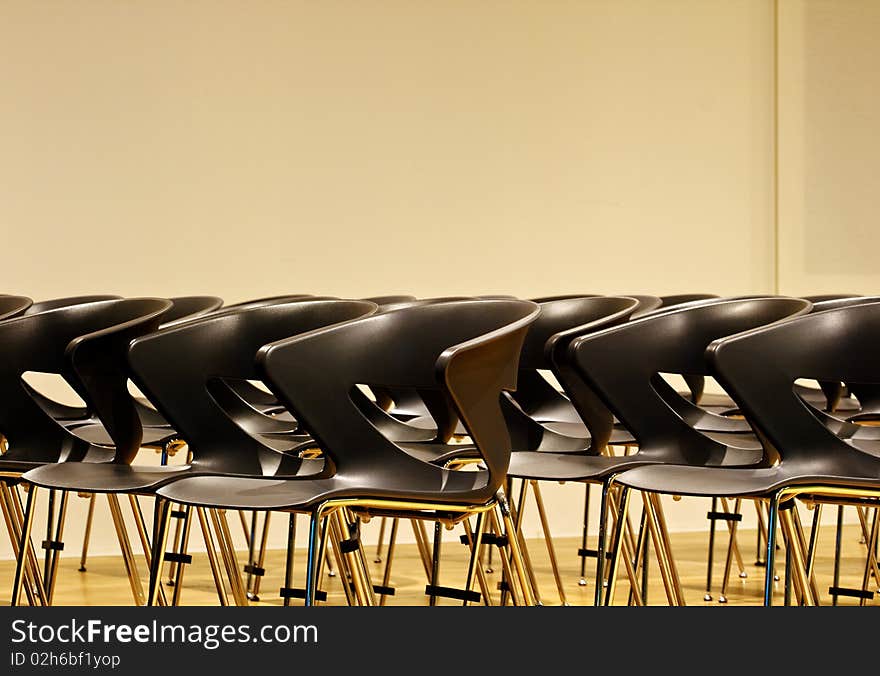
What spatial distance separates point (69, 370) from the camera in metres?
3.73

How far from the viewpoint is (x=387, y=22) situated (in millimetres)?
6406

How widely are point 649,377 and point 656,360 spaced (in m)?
0.05

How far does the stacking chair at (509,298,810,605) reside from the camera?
343 centimetres

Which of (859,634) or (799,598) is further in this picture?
(799,598)

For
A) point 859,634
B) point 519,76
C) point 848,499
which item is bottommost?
point 848,499

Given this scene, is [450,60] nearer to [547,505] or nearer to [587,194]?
[587,194]

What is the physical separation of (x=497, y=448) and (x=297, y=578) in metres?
2.44

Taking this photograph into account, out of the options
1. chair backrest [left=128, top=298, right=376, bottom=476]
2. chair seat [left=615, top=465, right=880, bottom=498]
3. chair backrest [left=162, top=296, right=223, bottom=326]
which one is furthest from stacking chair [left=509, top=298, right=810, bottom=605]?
chair backrest [left=162, top=296, right=223, bottom=326]

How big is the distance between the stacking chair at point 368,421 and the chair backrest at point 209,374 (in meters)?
0.24

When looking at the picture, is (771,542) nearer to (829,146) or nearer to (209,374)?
(209,374)

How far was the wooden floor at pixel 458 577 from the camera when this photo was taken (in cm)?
486

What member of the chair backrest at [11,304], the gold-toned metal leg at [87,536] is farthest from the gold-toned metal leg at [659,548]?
the gold-toned metal leg at [87,536]

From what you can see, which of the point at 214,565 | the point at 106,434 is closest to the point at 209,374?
the point at 214,565

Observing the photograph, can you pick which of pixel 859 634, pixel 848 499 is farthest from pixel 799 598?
pixel 859 634
